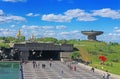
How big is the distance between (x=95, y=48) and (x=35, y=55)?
72.9ft

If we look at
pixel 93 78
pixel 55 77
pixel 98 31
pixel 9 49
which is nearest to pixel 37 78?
pixel 55 77

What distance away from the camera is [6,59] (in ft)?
334

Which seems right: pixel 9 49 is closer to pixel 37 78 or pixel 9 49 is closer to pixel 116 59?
pixel 116 59

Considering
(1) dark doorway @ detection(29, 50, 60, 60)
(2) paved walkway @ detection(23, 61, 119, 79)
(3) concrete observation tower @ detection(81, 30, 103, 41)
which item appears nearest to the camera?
(2) paved walkway @ detection(23, 61, 119, 79)

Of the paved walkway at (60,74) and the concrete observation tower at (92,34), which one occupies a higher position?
the concrete observation tower at (92,34)

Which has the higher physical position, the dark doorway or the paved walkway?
the dark doorway

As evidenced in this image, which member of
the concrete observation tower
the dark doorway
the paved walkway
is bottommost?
the paved walkway

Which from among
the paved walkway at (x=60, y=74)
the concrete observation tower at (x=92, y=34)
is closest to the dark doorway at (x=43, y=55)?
the paved walkway at (x=60, y=74)

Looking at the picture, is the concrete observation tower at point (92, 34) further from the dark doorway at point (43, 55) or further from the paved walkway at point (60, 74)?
the paved walkway at point (60, 74)

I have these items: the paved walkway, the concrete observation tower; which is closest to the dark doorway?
the paved walkway

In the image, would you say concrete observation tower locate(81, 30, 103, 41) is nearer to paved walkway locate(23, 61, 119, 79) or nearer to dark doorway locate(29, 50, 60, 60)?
dark doorway locate(29, 50, 60, 60)

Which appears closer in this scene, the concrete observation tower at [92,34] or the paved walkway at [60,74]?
the paved walkway at [60,74]

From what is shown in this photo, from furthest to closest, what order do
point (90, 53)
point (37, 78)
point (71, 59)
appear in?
point (90, 53)
point (71, 59)
point (37, 78)

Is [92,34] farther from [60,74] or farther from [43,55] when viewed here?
[60,74]
